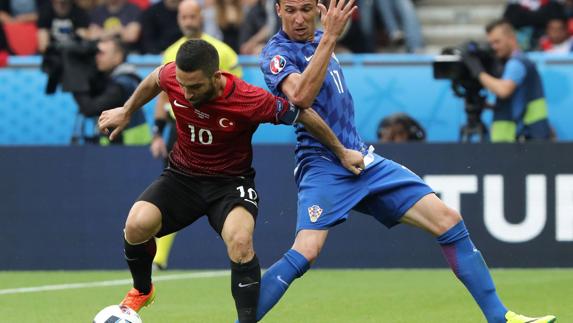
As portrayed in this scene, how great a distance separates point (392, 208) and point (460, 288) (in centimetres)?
291

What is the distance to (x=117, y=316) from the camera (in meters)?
7.35

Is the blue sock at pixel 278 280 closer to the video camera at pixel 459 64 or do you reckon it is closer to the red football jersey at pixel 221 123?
the red football jersey at pixel 221 123

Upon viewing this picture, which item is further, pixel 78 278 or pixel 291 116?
pixel 78 278

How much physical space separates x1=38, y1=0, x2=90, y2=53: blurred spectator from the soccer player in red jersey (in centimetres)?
750

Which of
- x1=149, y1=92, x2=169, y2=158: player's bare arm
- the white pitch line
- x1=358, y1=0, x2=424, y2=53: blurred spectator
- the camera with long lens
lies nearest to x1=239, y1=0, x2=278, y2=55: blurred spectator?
x1=358, y1=0, x2=424, y2=53: blurred spectator

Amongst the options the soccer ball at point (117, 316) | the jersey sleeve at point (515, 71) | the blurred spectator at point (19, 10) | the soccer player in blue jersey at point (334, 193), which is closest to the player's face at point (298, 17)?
the soccer player in blue jersey at point (334, 193)

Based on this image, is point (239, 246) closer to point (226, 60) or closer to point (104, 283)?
point (104, 283)

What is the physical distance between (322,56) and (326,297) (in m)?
3.24

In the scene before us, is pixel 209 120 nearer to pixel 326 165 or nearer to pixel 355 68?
pixel 326 165

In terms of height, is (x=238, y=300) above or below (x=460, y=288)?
above

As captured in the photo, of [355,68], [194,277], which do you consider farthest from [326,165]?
[355,68]

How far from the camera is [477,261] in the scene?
7.28 meters

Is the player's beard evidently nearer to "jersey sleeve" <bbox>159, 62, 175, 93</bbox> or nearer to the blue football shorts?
"jersey sleeve" <bbox>159, 62, 175, 93</bbox>

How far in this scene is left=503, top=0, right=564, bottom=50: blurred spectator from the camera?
581 inches
